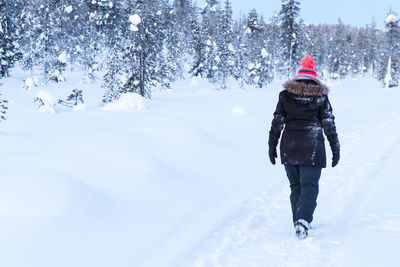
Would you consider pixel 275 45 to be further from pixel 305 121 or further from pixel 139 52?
pixel 305 121

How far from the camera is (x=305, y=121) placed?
181 inches

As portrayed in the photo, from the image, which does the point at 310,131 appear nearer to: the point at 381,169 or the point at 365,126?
the point at 381,169

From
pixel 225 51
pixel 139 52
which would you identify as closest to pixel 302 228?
pixel 139 52

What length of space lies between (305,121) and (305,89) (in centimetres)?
37

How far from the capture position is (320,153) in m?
4.57

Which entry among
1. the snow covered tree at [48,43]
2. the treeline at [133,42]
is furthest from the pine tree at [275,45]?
the snow covered tree at [48,43]

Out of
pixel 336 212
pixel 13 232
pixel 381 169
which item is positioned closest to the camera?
pixel 13 232

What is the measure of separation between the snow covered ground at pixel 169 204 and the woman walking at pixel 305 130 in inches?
18.7

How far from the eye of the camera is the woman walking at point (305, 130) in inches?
178

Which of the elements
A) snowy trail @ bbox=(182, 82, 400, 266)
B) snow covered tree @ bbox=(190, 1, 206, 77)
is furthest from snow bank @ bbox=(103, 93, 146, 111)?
snow covered tree @ bbox=(190, 1, 206, 77)

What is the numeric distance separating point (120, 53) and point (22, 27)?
913 inches

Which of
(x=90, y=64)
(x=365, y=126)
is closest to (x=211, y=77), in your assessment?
(x=90, y=64)

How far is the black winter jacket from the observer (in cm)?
450

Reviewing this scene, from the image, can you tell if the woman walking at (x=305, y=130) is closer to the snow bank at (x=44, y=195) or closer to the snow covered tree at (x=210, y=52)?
the snow bank at (x=44, y=195)
